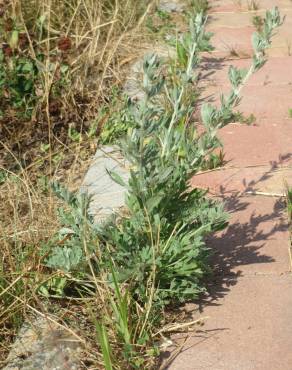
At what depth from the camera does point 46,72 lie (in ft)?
13.5

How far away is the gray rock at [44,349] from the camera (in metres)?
2.32

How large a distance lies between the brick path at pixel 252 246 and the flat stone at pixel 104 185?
1.36 feet

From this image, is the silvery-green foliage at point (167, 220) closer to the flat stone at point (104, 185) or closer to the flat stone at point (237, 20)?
the flat stone at point (104, 185)

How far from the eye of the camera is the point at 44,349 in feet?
7.84

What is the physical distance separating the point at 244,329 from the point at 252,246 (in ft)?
1.83

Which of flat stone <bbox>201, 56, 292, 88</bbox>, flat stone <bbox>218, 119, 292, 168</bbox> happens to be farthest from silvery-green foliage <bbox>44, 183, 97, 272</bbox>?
flat stone <bbox>201, 56, 292, 88</bbox>

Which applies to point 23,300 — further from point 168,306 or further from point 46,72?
point 46,72

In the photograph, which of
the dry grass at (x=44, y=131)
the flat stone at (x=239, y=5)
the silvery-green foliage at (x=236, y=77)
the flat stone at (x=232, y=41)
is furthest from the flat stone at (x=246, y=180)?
the flat stone at (x=239, y=5)

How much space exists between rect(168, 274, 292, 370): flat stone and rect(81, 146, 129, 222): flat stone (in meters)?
0.71

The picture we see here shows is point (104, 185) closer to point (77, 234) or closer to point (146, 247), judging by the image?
point (77, 234)

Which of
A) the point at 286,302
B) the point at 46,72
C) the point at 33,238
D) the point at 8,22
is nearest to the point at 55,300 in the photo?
the point at 33,238

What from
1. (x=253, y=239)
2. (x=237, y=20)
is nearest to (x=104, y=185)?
(x=253, y=239)

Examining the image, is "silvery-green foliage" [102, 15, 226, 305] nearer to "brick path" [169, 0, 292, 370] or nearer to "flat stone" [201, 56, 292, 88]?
"brick path" [169, 0, 292, 370]

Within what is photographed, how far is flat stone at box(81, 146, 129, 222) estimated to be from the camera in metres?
3.20
